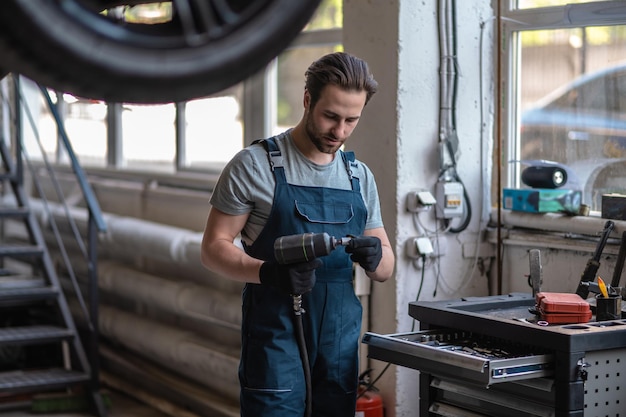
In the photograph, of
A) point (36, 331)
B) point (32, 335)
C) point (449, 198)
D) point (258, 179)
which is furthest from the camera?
point (36, 331)

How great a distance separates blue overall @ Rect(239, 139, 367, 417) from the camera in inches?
96.3

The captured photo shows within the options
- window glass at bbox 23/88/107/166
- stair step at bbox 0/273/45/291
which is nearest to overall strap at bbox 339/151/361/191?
stair step at bbox 0/273/45/291

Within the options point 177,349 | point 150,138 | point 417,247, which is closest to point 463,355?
point 417,247

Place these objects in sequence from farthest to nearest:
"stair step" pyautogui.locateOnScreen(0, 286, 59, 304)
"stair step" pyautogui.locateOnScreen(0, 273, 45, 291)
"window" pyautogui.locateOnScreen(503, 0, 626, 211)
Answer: "stair step" pyautogui.locateOnScreen(0, 273, 45, 291) → "stair step" pyautogui.locateOnScreen(0, 286, 59, 304) → "window" pyautogui.locateOnScreen(503, 0, 626, 211)

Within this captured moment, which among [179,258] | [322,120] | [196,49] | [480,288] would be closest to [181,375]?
[179,258]

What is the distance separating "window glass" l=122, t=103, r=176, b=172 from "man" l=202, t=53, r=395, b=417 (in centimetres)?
304

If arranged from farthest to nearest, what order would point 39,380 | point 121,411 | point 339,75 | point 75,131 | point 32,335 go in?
point 75,131 → point 121,411 → point 32,335 → point 39,380 → point 339,75

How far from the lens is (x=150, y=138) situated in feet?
19.2

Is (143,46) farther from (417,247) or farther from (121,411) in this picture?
(121,411)

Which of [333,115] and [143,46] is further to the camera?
[333,115]

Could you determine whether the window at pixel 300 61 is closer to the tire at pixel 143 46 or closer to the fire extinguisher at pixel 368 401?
the fire extinguisher at pixel 368 401

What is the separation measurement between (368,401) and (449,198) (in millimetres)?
830

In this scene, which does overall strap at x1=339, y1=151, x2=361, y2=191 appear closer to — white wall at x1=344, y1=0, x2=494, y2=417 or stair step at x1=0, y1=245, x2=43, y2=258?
white wall at x1=344, y1=0, x2=494, y2=417

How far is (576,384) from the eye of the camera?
7.55 feet
